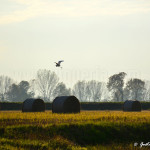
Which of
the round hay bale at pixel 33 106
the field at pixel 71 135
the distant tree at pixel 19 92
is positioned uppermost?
the distant tree at pixel 19 92

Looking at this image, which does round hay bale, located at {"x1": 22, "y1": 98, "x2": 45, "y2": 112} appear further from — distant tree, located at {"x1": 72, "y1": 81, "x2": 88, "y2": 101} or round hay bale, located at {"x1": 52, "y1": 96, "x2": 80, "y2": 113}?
distant tree, located at {"x1": 72, "y1": 81, "x2": 88, "y2": 101}

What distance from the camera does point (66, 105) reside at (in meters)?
40.7

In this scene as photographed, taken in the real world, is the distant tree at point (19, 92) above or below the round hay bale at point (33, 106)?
above

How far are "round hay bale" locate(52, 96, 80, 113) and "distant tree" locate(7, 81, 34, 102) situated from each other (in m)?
116

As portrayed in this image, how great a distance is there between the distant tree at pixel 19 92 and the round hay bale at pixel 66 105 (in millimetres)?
115805

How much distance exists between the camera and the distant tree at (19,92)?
513 ft

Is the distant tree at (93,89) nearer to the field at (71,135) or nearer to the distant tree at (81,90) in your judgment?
the distant tree at (81,90)

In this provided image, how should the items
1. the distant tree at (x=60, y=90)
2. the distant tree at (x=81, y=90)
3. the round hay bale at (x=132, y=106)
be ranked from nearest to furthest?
the round hay bale at (x=132, y=106)
the distant tree at (x=60, y=90)
the distant tree at (x=81, y=90)

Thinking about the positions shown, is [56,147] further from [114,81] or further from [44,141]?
[114,81]

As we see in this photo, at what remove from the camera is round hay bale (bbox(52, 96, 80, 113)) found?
133 ft

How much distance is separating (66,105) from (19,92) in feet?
386

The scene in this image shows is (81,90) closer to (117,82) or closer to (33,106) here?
(117,82)

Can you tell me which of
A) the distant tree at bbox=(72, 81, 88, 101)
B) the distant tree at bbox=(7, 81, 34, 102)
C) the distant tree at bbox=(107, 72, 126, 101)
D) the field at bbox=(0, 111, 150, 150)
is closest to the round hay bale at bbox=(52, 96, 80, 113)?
the field at bbox=(0, 111, 150, 150)

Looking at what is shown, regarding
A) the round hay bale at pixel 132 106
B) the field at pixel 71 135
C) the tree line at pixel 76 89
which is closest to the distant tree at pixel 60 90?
the tree line at pixel 76 89
